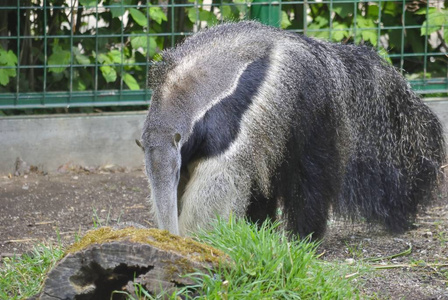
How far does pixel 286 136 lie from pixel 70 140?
343cm

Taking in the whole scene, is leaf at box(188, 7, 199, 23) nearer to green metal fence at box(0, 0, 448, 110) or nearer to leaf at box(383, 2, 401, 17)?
green metal fence at box(0, 0, 448, 110)

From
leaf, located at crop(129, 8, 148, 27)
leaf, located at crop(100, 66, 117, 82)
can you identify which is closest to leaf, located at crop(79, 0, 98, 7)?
leaf, located at crop(129, 8, 148, 27)

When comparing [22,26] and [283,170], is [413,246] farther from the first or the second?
[22,26]

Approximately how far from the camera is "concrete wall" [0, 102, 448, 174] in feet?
28.5

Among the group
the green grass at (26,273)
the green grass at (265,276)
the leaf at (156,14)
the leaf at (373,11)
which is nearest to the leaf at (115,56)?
the leaf at (156,14)

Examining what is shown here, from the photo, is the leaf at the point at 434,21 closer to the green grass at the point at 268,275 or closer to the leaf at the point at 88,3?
the leaf at the point at 88,3

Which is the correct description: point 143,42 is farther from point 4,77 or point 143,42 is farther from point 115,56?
point 4,77

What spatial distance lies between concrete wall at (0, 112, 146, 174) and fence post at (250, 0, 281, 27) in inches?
65.3

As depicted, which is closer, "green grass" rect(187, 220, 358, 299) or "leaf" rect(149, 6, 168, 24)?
"green grass" rect(187, 220, 358, 299)

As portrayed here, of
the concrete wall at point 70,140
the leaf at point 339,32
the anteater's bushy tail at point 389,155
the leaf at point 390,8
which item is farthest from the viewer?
the leaf at point 390,8

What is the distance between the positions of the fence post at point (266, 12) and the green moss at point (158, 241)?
4.75 meters

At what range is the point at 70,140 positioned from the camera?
349 inches

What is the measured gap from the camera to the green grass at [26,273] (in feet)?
16.5

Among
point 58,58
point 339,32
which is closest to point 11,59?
point 58,58
